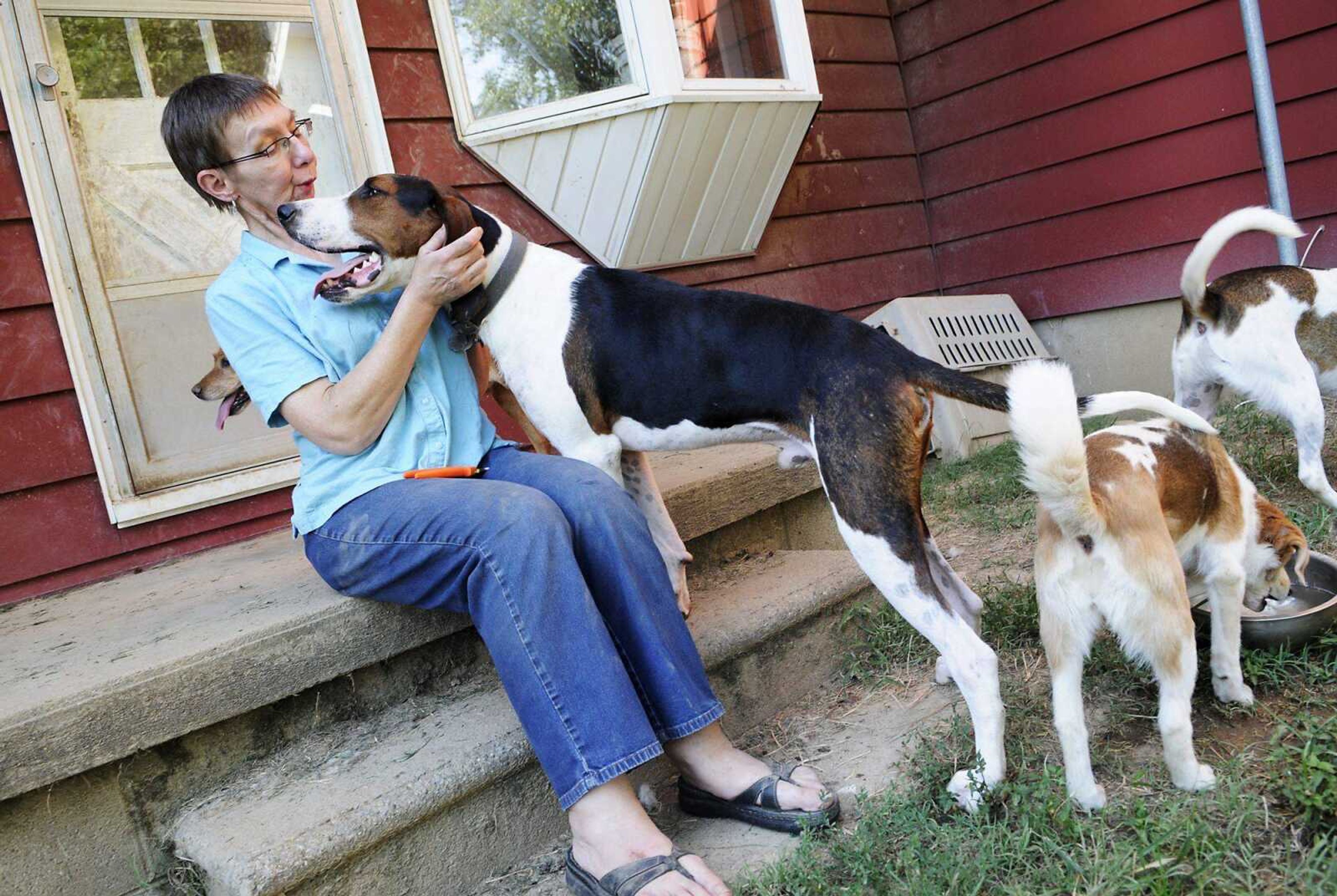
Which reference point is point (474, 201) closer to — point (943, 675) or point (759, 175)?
point (759, 175)

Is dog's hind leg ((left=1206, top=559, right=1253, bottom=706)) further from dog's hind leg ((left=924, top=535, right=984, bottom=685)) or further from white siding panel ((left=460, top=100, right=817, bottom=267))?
white siding panel ((left=460, top=100, right=817, bottom=267))

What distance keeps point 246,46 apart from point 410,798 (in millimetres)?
3104

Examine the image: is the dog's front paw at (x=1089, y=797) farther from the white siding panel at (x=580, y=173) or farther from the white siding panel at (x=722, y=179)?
the white siding panel at (x=722, y=179)

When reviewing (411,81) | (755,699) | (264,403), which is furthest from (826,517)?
(411,81)

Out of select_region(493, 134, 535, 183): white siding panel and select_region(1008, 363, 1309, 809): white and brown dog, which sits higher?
select_region(493, 134, 535, 183): white siding panel

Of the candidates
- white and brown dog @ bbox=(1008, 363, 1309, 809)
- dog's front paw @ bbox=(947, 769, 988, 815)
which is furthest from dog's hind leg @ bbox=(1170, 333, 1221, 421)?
dog's front paw @ bbox=(947, 769, 988, 815)

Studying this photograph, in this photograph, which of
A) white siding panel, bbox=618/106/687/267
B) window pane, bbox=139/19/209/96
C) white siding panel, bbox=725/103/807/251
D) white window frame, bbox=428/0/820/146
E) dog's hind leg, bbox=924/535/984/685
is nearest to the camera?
dog's hind leg, bbox=924/535/984/685

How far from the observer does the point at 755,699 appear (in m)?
2.62

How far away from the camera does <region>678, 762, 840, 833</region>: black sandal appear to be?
79.0 inches

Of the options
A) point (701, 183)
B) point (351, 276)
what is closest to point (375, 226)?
point (351, 276)

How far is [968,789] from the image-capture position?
1.93m

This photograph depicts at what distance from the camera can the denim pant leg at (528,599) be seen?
1.83 m

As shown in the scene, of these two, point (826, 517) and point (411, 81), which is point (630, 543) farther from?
point (411, 81)

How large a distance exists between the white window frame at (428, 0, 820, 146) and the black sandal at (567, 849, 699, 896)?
3.20 metres
